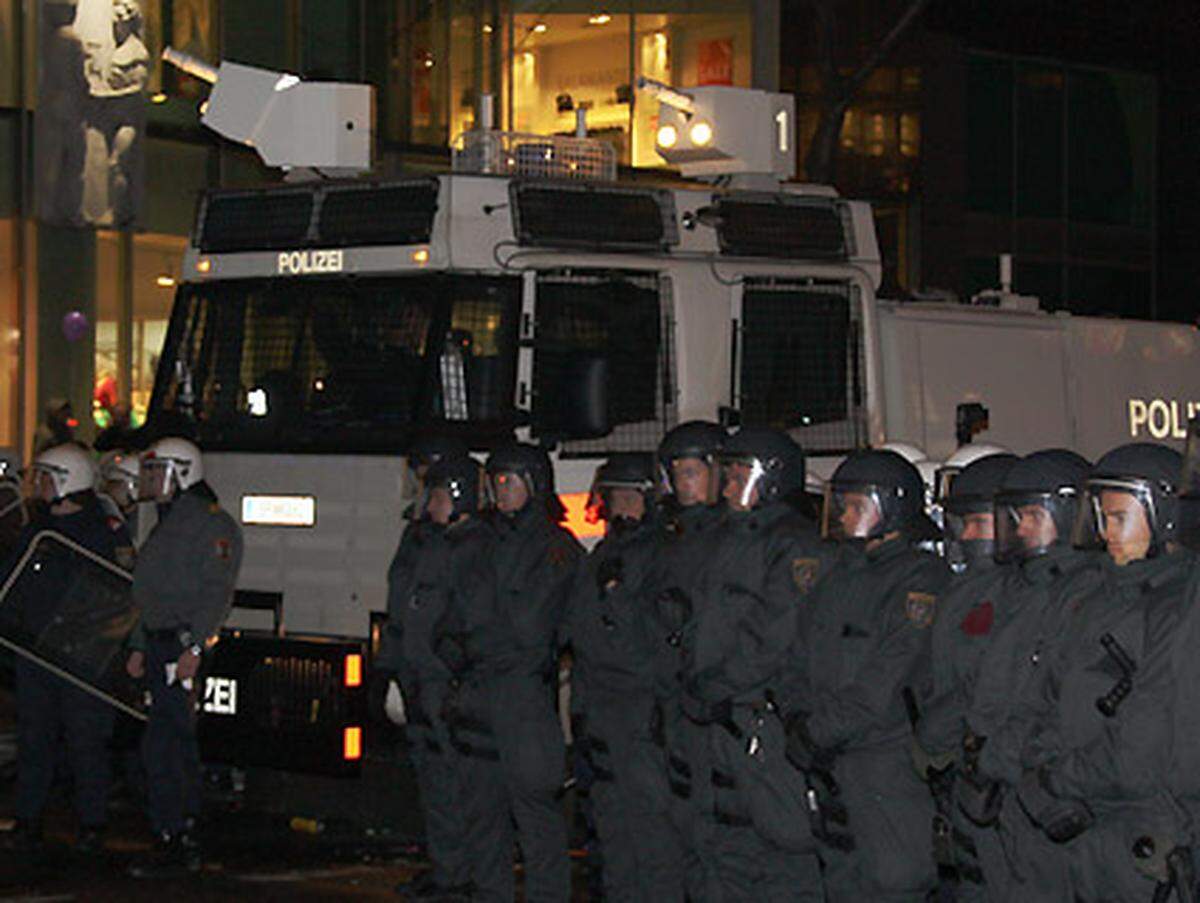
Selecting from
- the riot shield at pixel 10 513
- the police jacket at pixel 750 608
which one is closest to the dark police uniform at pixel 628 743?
the police jacket at pixel 750 608

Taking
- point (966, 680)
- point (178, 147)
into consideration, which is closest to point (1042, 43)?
point (178, 147)

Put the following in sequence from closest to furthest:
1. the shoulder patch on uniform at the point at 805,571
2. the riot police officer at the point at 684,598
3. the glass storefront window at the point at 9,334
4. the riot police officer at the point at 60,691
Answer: the shoulder patch on uniform at the point at 805,571 < the riot police officer at the point at 684,598 < the riot police officer at the point at 60,691 < the glass storefront window at the point at 9,334

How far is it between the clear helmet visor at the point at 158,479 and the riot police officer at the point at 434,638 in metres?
1.56

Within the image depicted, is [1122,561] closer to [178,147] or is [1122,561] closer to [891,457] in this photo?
[891,457]

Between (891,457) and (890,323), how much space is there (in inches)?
194

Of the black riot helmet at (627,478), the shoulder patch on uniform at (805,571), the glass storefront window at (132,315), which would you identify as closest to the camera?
the shoulder patch on uniform at (805,571)

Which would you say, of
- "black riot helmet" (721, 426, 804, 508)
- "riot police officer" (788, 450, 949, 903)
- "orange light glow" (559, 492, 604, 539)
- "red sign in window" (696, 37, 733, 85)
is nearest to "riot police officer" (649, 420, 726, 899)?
"black riot helmet" (721, 426, 804, 508)

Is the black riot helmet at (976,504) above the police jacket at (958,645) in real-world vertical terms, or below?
above

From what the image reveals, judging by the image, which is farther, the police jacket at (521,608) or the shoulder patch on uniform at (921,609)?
the police jacket at (521,608)

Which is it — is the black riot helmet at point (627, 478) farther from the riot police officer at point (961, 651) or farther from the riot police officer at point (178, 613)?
the riot police officer at point (961, 651)

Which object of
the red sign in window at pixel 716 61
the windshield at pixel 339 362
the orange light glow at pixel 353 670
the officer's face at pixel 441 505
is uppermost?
the red sign in window at pixel 716 61

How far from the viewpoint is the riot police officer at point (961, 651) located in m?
7.01

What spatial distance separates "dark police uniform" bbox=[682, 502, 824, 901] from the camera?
816cm

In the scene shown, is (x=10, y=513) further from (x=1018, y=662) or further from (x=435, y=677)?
(x=1018, y=662)
